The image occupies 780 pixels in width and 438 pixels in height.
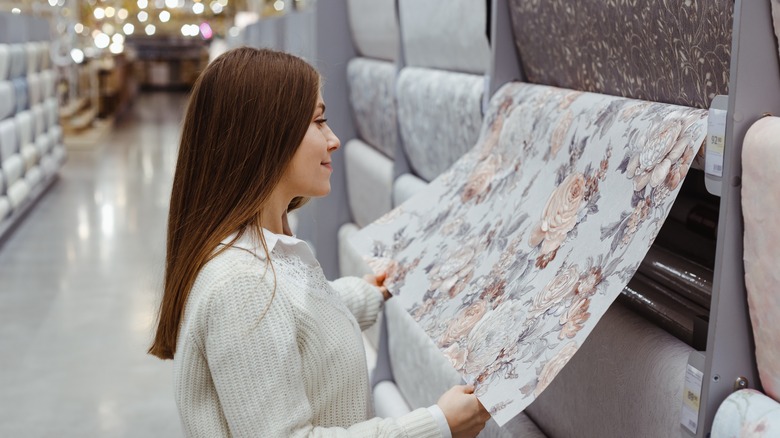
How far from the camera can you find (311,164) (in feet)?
4.44

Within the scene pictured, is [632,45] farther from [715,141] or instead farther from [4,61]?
[4,61]

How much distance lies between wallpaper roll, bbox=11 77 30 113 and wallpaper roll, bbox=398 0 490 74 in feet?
14.3

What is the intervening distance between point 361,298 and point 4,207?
15.6 ft

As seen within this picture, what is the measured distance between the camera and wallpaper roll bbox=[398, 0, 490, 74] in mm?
2051

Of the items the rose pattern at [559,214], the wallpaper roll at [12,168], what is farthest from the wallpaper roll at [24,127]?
the rose pattern at [559,214]

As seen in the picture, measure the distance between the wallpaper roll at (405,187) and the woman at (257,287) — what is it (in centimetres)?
121

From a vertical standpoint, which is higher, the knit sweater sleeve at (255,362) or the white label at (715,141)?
the white label at (715,141)

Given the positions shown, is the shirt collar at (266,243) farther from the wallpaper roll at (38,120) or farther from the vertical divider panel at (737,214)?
the wallpaper roll at (38,120)

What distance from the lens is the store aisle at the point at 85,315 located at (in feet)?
10.5

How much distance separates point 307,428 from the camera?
4.09 ft

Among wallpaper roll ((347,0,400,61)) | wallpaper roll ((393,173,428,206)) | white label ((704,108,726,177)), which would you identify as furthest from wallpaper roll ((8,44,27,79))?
white label ((704,108,726,177))

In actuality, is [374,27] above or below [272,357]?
above

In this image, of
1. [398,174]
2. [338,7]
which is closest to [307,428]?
Result: [398,174]

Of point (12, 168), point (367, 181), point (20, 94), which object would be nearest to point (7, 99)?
point (12, 168)
